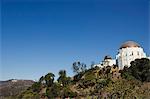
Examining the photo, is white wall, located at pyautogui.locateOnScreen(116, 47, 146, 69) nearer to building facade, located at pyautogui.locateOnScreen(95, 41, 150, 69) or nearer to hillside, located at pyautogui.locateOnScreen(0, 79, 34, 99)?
building facade, located at pyautogui.locateOnScreen(95, 41, 150, 69)

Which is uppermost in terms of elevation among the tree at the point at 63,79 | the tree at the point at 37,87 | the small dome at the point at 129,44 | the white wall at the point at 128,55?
the small dome at the point at 129,44

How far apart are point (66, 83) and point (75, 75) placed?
7.16 metres

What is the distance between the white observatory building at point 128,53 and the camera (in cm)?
5890

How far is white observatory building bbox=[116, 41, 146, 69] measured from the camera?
2319 inches

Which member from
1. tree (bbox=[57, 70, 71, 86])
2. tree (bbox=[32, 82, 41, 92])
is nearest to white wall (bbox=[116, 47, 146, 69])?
tree (bbox=[57, 70, 71, 86])

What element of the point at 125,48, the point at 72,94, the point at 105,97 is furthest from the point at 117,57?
the point at 105,97

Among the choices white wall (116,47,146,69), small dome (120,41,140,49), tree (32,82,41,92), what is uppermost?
small dome (120,41,140,49)

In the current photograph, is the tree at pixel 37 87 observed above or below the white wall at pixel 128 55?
below

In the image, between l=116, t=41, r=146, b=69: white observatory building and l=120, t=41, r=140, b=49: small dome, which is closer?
l=116, t=41, r=146, b=69: white observatory building

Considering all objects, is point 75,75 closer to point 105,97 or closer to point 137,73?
point 137,73

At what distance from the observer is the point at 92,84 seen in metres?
51.3

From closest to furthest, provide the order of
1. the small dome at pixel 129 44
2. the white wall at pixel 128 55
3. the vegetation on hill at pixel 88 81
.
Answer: the vegetation on hill at pixel 88 81
the white wall at pixel 128 55
the small dome at pixel 129 44

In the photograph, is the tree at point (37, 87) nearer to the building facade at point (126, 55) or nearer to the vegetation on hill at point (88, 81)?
the vegetation on hill at point (88, 81)

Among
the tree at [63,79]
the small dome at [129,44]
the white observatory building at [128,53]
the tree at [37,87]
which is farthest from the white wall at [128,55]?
the tree at [37,87]
